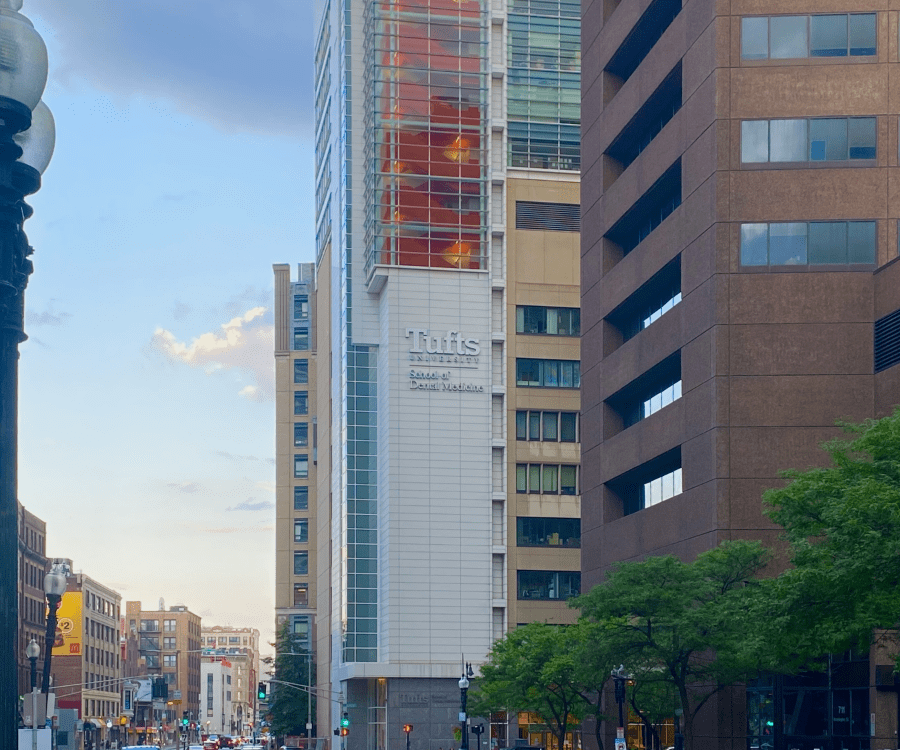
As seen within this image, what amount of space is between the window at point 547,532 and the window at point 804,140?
60765mm

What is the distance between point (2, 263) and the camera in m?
13.8

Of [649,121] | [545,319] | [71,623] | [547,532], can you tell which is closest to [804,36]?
[649,121]

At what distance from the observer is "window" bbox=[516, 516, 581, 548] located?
122000mm

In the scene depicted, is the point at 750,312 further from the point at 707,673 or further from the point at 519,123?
the point at 519,123

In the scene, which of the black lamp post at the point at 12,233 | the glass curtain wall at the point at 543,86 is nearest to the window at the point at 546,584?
the glass curtain wall at the point at 543,86

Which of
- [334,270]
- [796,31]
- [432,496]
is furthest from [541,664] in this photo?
[334,270]

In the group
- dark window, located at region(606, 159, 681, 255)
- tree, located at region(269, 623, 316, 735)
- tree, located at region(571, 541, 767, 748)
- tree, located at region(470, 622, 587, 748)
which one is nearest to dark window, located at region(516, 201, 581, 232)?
dark window, located at region(606, 159, 681, 255)

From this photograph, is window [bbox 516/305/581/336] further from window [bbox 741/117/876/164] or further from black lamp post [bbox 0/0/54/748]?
black lamp post [bbox 0/0/54/748]

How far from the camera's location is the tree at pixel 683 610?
54500 mm

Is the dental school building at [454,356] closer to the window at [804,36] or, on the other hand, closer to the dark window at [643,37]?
the dark window at [643,37]

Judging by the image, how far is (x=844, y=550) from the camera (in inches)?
1485

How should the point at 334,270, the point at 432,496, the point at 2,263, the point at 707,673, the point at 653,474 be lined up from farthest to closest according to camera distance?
the point at 334,270 → the point at 432,496 → the point at 653,474 → the point at 707,673 → the point at 2,263

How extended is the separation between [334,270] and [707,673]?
9028cm

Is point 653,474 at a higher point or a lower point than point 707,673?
higher
